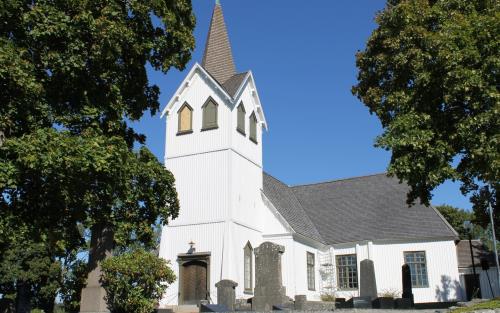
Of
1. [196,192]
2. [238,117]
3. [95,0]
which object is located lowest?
[196,192]

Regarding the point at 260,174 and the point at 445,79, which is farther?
the point at 260,174

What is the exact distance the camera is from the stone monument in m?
15.6

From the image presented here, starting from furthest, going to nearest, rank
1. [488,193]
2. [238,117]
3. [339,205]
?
[339,205]
[238,117]
[488,193]

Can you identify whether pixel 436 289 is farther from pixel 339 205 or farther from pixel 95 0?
pixel 95 0

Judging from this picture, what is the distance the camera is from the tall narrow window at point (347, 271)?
30.9 metres

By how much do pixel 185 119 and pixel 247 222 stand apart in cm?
668

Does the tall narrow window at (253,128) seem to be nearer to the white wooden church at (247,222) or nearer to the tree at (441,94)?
the white wooden church at (247,222)

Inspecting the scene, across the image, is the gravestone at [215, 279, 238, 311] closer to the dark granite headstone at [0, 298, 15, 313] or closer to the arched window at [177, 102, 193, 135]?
the arched window at [177, 102, 193, 135]

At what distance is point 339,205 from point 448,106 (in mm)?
19359

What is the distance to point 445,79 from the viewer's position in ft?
49.8

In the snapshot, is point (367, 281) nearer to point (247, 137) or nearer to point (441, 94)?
point (247, 137)

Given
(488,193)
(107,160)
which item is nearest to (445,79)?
(488,193)

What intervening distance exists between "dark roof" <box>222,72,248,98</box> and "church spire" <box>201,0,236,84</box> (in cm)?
51

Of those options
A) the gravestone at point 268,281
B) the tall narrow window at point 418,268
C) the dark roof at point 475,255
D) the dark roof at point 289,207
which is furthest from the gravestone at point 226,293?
the dark roof at point 475,255
